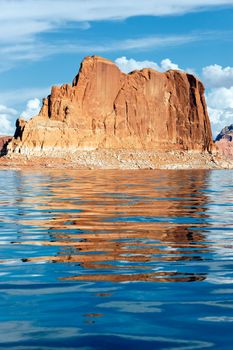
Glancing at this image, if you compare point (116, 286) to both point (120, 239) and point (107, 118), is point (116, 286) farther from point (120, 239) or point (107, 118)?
point (107, 118)

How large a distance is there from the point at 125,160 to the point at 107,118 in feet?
62.4

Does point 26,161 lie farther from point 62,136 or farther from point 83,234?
point 83,234

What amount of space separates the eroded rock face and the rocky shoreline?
3709 mm

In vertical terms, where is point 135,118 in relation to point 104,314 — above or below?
above

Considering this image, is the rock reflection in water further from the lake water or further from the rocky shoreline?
the rocky shoreline

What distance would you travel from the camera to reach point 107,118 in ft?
596

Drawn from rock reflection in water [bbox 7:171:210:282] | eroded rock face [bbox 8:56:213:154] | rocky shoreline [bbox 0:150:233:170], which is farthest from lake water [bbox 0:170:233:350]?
eroded rock face [bbox 8:56:213:154]

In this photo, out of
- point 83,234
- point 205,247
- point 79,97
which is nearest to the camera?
point 205,247

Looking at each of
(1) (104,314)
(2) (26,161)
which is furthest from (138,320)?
(2) (26,161)

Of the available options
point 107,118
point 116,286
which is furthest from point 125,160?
point 116,286

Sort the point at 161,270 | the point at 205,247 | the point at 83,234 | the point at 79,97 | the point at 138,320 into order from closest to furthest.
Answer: the point at 138,320 → the point at 161,270 → the point at 205,247 → the point at 83,234 → the point at 79,97

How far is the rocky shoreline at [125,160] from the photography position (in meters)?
147

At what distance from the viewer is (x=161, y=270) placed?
372 inches

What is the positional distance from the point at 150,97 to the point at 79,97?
91.3ft
